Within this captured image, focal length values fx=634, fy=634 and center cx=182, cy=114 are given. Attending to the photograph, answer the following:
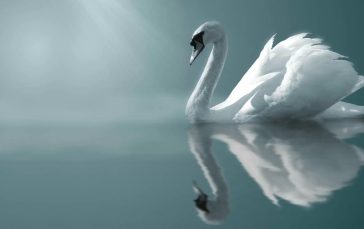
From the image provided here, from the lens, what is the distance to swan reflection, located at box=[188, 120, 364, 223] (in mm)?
4408

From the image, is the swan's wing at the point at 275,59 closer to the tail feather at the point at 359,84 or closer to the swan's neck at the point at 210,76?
the swan's neck at the point at 210,76

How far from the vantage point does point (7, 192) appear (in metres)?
5.09

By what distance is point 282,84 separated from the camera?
7117mm

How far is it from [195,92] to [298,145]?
2.10 meters

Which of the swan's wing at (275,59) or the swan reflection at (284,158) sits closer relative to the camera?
the swan reflection at (284,158)

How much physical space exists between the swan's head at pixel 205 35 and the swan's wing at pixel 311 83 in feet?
3.46

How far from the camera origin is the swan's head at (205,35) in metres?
7.84

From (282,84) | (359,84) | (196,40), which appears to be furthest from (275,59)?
(359,84)

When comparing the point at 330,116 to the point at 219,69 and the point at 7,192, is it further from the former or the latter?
the point at 7,192

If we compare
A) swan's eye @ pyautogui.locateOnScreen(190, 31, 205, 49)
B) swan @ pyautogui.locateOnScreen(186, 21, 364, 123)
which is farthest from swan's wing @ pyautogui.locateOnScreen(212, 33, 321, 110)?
swan's eye @ pyautogui.locateOnScreen(190, 31, 205, 49)

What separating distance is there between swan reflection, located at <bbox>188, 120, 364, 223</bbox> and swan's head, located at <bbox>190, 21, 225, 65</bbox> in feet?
3.13

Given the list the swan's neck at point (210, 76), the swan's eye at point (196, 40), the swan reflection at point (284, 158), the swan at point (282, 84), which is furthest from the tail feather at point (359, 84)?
the swan's eye at point (196, 40)

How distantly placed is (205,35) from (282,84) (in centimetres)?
133

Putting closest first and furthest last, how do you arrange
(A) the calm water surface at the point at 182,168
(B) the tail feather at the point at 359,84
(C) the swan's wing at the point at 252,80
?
(A) the calm water surface at the point at 182,168, (B) the tail feather at the point at 359,84, (C) the swan's wing at the point at 252,80
